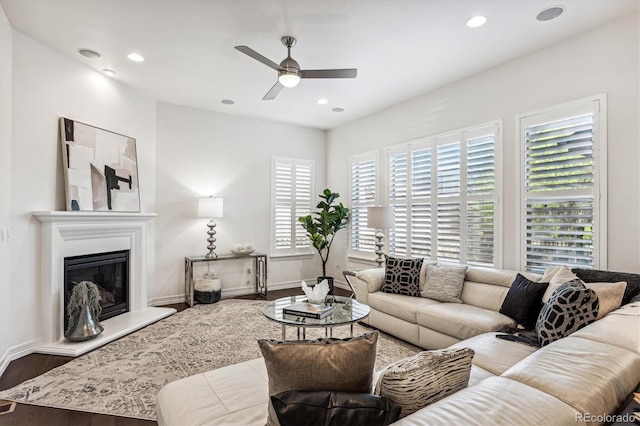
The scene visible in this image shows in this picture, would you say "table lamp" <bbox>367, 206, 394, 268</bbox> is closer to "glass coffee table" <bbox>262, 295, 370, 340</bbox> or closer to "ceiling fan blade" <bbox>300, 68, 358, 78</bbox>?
"glass coffee table" <bbox>262, 295, 370, 340</bbox>

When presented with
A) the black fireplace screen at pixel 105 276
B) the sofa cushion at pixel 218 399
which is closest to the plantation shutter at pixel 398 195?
the sofa cushion at pixel 218 399

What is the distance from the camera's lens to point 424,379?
126 centimetres

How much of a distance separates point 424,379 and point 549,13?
324 centimetres

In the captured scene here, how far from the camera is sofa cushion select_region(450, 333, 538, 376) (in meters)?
2.02

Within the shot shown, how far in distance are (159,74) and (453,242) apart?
430 cm

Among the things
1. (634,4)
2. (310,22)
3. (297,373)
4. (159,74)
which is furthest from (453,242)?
(159,74)

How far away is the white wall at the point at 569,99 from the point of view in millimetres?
2861

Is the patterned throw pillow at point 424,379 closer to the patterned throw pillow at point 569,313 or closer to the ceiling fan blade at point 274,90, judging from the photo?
A: the patterned throw pillow at point 569,313

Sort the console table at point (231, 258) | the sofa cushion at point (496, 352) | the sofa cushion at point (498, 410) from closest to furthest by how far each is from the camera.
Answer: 1. the sofa cushion at point (498, 410)
2. the sofa cushion at point (496, 352)
3. the console table at point (231, 258)

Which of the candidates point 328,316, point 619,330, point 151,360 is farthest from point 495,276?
point 151,360

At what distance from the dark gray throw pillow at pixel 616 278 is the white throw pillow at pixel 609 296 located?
16 centimetres

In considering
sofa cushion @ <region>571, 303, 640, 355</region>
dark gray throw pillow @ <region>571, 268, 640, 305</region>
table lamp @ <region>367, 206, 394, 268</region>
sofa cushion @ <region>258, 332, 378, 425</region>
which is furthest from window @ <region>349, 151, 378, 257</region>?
sofa cushion @ <region>258, 332, 378, 425</region>

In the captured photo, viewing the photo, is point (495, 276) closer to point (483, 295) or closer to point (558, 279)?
point (483, 295)

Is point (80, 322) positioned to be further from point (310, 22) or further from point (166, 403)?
point (310, 22)
